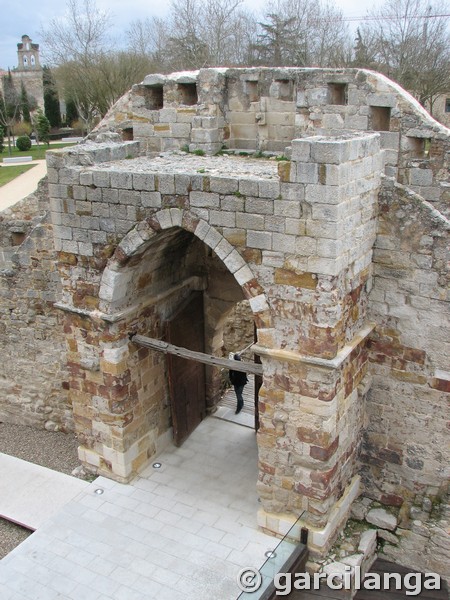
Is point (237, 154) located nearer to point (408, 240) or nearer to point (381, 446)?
point (408, 240)

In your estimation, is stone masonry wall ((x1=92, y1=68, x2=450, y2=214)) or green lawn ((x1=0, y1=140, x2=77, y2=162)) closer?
stone masonry wall ((x1=92, y1=68, x2=450, y2=214))

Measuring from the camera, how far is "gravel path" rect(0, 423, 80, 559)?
359 inches

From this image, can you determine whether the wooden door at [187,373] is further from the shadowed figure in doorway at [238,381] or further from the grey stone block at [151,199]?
the grey stone block at [151,199]

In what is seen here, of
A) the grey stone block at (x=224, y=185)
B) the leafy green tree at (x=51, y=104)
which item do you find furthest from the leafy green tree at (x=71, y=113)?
the grey stone block at (x=224, y=185)

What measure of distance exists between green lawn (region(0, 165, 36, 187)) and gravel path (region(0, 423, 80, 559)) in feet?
53.5

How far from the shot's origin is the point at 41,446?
962 cm

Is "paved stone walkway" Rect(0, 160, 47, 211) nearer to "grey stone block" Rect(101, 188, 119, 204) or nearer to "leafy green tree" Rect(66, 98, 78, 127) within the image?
"grey stone block" Rect(101, 188, 119, 204)

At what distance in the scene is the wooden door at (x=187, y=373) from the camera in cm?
883

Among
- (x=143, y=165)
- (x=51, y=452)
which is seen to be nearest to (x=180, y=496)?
(x=51, y=452)

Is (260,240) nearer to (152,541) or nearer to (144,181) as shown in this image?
(144,181)

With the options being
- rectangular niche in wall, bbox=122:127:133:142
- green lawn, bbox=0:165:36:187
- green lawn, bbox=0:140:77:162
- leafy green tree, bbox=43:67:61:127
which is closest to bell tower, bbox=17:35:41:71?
leafy green tree, bbox=43:67:61:127

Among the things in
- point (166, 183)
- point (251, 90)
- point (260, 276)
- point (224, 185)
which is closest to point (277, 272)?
point (260, 276)

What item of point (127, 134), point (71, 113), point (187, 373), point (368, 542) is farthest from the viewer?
point (71, 113)

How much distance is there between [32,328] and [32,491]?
8.34 ft
